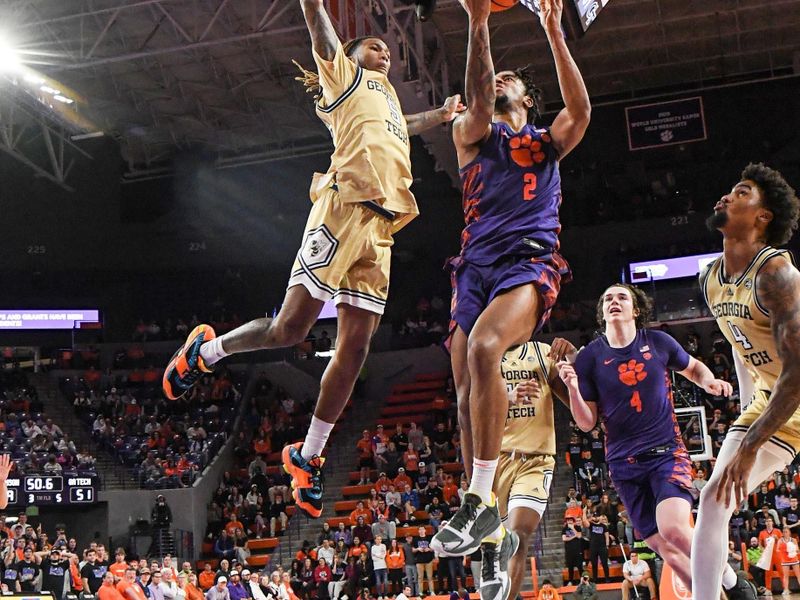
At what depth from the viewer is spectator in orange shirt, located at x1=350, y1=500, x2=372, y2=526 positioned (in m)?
21.8

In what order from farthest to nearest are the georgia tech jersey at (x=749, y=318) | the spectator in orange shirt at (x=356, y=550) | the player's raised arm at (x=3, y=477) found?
1. the spectator in orange shirt at (x=356, y=550)
2. the player's raised arm at (x=3, y=477)
3. the georgia tech jersey at (x=749, y=318)

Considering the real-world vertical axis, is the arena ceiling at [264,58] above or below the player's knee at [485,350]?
above

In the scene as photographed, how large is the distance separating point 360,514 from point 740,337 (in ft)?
55.6

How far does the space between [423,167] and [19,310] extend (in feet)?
45.1

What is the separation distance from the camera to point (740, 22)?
2441 centimetres

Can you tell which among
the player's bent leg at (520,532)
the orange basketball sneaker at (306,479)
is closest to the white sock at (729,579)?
the player's bent leg at (520,532)

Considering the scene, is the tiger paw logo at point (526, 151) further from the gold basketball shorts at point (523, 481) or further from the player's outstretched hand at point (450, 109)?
the gold basketball shorts at point (523, 481)

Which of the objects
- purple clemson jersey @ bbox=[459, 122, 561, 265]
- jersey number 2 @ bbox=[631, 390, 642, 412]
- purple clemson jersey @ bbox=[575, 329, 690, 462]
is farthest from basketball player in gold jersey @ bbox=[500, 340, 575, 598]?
purple clemson jersey @ bbox=[459, 122, 561, 265]

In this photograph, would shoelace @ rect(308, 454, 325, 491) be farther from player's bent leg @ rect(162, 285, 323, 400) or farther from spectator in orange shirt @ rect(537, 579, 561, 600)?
spectator in orange shirt @ rect(537, 579, 561, 600)

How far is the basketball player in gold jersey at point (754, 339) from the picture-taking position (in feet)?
17.2

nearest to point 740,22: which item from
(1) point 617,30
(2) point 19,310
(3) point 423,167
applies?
(1) point 617,30

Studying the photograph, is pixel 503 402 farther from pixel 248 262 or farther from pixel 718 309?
pixel 248 262

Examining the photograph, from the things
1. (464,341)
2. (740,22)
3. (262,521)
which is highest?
(740,22)

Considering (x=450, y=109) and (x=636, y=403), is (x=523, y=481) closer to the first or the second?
(x=636, y=403)
